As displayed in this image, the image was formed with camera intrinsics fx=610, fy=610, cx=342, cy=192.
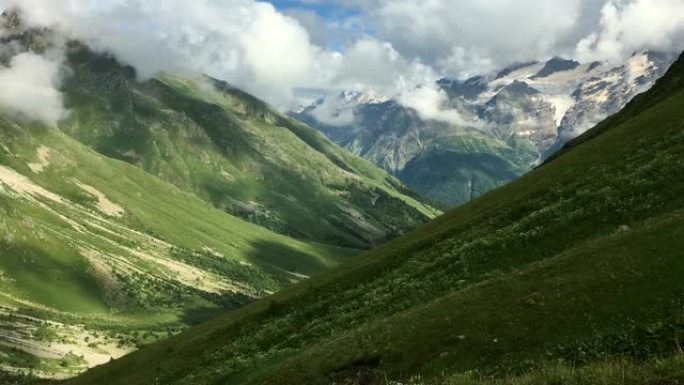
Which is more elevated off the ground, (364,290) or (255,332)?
(364,290)

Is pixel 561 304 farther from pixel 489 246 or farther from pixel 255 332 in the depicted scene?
pixel 255 332

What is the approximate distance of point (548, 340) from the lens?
86.3 ft

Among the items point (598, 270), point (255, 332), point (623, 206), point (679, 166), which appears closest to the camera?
point (598, 270)

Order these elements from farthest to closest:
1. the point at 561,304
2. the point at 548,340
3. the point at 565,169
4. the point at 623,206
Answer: the point at 565,169 → the point at 623,206 → the point at 561,304 → the point at 548,340

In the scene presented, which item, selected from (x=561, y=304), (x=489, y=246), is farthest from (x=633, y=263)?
(x=489, y=246)

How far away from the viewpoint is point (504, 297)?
3259cm

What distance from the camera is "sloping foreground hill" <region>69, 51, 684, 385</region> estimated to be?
87.0 feet

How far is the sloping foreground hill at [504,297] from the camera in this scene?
26516 mm

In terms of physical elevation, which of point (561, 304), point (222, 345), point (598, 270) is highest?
point (598, 270)

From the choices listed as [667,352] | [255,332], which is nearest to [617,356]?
[667,352]

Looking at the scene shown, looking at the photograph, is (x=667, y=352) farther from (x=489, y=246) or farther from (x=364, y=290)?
(x=364, y=290)

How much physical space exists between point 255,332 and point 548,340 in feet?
139

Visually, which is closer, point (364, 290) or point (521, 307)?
point (521, 307)

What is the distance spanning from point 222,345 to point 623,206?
41129 mm
